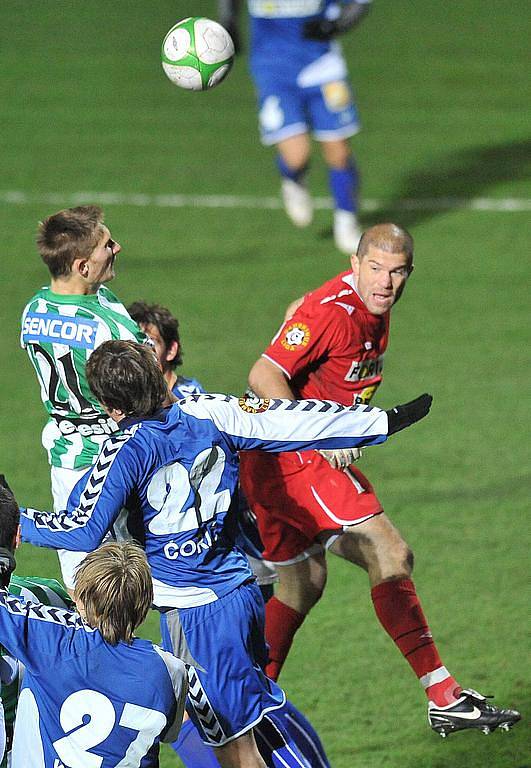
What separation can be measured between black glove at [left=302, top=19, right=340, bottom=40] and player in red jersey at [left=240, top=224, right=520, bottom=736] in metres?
7.20

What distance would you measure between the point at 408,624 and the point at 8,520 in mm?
2172

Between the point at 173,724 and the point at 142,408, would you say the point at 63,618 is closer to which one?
the point at 173,724

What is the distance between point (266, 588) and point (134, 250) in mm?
7170

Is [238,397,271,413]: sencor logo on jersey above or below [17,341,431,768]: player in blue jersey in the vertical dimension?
above

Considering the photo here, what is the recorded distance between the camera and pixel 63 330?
5.39 m

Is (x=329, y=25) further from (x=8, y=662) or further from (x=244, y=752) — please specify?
(x=8, y=662)

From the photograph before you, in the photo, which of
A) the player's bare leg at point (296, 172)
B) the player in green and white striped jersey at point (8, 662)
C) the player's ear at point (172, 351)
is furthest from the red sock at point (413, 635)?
the player's bare leg at point (296, 172)

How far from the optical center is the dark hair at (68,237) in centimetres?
540

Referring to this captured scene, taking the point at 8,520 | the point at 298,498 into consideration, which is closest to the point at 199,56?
the point at 298,498

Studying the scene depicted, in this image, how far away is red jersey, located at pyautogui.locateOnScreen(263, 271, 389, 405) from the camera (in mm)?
5691

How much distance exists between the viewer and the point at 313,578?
5922 mm

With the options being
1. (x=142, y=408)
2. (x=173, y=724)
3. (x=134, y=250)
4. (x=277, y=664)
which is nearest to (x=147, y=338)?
(x=142, y=408)

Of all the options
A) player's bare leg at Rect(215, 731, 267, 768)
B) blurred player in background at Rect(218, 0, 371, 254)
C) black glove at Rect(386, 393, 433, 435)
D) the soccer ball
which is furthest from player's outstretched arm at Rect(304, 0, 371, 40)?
player's bare leg at Rect(215, 731, 267, 768)

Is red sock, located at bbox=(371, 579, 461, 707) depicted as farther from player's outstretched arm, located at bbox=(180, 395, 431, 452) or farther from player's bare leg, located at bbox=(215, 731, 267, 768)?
player's outstretched arm, located at bbox=(180, 395, 431, 452)
